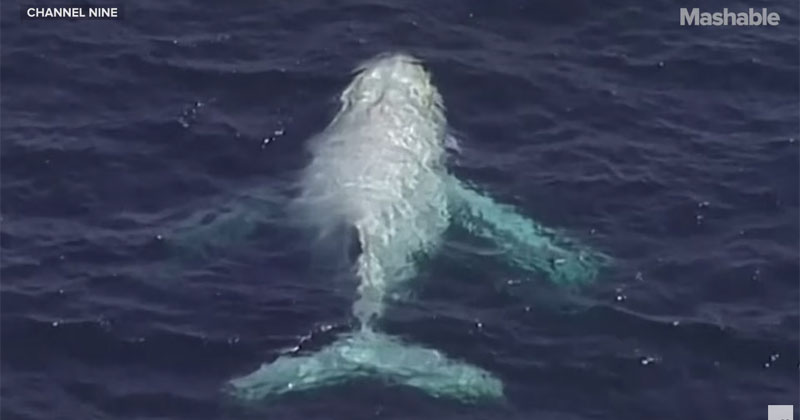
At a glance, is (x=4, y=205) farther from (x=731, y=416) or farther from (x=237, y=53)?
(x=731, y=416)

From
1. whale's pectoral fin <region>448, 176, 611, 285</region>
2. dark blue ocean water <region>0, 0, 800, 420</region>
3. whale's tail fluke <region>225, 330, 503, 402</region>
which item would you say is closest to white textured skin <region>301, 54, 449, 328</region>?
whale's pectoral fin <region>448, 176, 611, 285</region>

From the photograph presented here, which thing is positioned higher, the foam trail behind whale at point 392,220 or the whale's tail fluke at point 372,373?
the foam trail behind whale at point 392,220

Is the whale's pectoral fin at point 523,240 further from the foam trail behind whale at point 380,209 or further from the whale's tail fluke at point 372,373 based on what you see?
the whale's tail fluke at point 372,373

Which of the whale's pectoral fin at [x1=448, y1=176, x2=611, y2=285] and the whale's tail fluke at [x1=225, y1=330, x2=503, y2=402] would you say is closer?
the whale's tail fluke at [x1=225, y1=330, x2=503, y2=402]

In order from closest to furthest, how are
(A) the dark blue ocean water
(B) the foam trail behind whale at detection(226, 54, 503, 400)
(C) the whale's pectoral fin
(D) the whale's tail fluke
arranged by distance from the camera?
(D) the whale's tail fluke, (B) the foam trail behind whale at detection(226, 54, 503, 400), (A) the dark blue ocean water, (C) the whale's pectoral fin

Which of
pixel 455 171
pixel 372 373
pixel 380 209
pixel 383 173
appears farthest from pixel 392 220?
pixel 372 373

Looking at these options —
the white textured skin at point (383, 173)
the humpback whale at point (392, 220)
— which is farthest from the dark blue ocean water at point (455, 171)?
the white textured skin at point (383, 173)

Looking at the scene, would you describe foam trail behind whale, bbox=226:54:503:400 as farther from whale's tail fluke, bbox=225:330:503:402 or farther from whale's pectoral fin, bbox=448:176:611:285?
whale's pectoral fin, bbox=448:176:611:285

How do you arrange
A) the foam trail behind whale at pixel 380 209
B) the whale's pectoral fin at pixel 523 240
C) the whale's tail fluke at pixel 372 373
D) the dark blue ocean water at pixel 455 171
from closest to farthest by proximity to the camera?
1. the whale's tail fluke at pixel 372 373
2. the foam trail behind whale at pixel 380 209
3. the dark blue ocean water at pixel 455 171
4. the whale's pectoral fin at pixel 523 240
